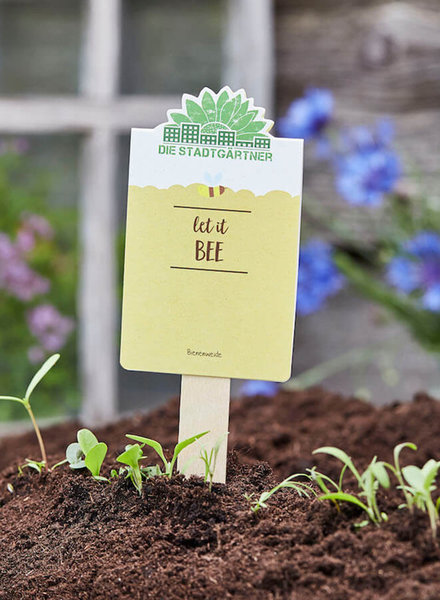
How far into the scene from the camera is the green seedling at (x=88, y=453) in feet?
2.29

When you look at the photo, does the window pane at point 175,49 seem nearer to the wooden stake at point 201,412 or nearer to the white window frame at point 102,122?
the white window frame at point 102,122

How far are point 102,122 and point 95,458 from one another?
1239 millimetres

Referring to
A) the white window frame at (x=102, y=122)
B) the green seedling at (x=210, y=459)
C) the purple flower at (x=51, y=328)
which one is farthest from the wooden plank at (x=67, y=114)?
the green seedling at (x=210, y=459)

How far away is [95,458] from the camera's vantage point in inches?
27.8

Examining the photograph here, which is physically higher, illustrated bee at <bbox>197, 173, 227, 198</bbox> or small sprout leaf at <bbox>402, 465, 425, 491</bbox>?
illustrated bee at <bbox>197, 173, 227, 198</bbox>

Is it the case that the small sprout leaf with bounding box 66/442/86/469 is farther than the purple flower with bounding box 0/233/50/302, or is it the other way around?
the purple flower with bounding box 0/233/50/302

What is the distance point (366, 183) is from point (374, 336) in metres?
0.63

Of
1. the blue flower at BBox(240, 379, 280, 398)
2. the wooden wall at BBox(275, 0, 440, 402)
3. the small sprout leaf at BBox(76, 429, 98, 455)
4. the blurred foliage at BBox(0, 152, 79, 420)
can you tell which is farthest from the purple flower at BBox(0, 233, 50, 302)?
the small sprout leaf at BBox(76, 429, 98, 455)

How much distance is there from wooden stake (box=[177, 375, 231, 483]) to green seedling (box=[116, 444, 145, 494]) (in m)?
0.05

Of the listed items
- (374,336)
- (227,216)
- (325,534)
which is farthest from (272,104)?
(325,534)

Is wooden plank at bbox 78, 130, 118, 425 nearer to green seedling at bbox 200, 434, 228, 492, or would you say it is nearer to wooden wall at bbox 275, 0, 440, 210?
wooden wall at bbox 275, 0, 440, 210

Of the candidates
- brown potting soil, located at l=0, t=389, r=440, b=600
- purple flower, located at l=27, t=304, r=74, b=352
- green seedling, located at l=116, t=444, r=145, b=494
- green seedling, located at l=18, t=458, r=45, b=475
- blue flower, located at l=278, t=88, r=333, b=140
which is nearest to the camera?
brown potting soil, located at l=0, t=389, r=440, b=600

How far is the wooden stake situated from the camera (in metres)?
0.71

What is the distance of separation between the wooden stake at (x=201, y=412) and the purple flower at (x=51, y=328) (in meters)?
1.43
